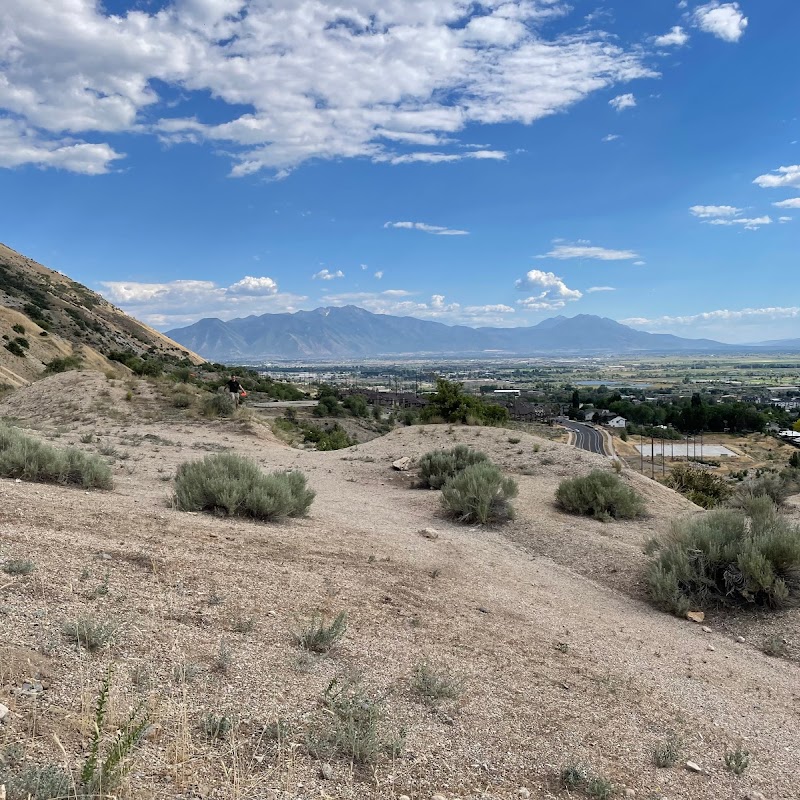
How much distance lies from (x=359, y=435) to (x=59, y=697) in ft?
114

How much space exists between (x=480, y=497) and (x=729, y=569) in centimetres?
452

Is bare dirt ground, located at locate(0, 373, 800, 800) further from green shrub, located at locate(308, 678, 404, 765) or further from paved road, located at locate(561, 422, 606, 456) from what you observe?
paved road, located at locate(561, 422, 606, 456)

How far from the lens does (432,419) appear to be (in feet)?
77.6

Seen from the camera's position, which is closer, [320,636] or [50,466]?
[320,636]

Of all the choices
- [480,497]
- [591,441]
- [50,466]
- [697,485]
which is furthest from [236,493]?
[591,441]

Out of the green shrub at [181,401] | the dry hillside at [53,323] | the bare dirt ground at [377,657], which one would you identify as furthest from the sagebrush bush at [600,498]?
the dry hillside at [53,323]

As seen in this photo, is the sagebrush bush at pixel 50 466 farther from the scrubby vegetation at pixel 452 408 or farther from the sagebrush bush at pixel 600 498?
the scrubby vegetation at pixel 452 408

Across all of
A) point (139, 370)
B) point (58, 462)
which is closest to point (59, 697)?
point (58, 462)

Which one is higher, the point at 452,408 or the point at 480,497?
the point at 452,408

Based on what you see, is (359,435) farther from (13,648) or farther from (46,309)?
(46,309)

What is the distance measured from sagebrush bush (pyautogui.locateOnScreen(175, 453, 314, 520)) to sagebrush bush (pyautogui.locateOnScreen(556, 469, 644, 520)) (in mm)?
5244

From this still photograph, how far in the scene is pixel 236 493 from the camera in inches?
357

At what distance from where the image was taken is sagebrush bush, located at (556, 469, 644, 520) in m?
12.0

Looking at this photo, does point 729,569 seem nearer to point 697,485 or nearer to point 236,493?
point 236,493
